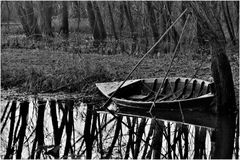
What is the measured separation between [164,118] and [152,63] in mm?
6349

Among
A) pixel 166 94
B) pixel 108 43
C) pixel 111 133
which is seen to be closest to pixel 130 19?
pixel 108 43

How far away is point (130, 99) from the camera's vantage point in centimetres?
1421

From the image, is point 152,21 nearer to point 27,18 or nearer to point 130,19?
point 130,19

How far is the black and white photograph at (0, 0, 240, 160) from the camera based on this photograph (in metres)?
10.1

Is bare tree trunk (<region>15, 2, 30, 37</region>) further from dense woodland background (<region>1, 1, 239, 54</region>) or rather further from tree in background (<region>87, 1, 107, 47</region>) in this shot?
tree in background (<region>87, 1, 107, 47</region>)

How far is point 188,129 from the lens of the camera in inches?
446

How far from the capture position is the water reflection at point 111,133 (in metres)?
9.66

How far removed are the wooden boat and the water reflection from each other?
0.23 metres

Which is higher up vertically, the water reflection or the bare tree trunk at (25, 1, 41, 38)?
the bare tree trunk at (25, 1, 41, 38)

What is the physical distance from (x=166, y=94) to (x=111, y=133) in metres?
3.57

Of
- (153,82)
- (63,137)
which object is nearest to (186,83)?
(153,82)

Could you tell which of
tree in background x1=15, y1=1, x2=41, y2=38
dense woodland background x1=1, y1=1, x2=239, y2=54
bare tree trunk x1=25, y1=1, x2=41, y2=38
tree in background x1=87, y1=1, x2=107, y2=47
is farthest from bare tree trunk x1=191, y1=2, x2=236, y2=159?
bare tree trunk x1=25, y1=1, x2=41, y2=38

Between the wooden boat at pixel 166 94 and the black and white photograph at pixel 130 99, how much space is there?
0.03 metres

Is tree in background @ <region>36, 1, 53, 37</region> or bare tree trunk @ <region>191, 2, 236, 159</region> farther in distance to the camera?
tree in background @ <region>36, 1, 53, 37</region>
